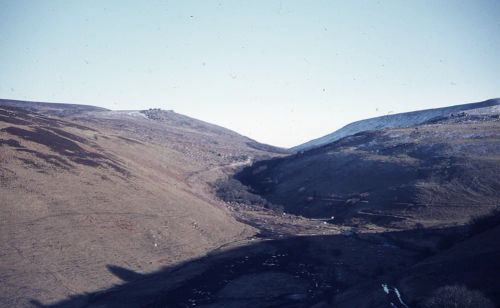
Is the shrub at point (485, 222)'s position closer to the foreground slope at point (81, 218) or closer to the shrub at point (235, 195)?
the foreground slope at point (81, 218)

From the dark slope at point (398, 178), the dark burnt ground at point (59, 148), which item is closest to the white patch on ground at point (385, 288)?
the dark slope at point (398, 178)

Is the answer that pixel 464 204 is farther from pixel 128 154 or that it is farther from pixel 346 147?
pixel 128 154

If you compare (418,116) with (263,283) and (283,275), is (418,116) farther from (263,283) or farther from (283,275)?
(263,283)

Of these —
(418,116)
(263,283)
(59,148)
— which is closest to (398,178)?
(263,283)

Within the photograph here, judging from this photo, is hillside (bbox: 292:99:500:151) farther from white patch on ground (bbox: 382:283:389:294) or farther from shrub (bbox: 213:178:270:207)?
white patch on ground (bbox: 382:283:389:294)

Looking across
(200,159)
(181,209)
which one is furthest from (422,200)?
(200,159)
